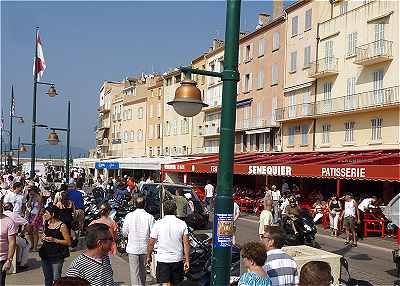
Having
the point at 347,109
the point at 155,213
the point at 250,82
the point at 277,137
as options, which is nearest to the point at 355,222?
the point at 155,213

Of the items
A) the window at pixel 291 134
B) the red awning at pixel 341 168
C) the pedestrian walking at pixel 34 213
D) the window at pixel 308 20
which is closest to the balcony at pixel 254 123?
the window at pixel 291 134

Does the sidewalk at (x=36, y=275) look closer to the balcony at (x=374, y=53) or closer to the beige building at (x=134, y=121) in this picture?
the balcony at (x=374, y=53)

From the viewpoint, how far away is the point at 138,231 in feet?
25.5

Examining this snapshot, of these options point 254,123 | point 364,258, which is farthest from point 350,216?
point 254,123

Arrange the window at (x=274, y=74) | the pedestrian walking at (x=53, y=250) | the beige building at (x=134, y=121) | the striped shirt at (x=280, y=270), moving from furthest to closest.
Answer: the beige building at (x=134, y=121)
the window at (x=274, y=74)
the pedestrian walking at (x=53, y=250)
the striped shirt at (x=280, y=270)

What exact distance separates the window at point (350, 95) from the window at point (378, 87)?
183 centimetres

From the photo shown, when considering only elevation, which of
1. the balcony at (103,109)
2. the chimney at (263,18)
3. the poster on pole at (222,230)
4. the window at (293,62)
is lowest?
the poster on pole at (222,230)

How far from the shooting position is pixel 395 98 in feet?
91.8

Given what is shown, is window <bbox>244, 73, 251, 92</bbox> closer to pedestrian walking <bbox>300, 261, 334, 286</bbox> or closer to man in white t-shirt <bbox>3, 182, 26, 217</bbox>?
man in white t-shirt <bbox>3, 182, 26, 217</bbox>

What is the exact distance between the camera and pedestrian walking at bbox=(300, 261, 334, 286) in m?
3.69

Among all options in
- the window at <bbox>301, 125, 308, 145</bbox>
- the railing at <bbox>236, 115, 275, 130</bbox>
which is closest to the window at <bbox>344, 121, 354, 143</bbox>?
the window at <bbox>301, 125, 308, 145</bbox>

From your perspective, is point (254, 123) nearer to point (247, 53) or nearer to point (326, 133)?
point (247, 53)

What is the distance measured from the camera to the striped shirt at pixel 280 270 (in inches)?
201

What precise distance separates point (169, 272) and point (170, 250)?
315 mm
